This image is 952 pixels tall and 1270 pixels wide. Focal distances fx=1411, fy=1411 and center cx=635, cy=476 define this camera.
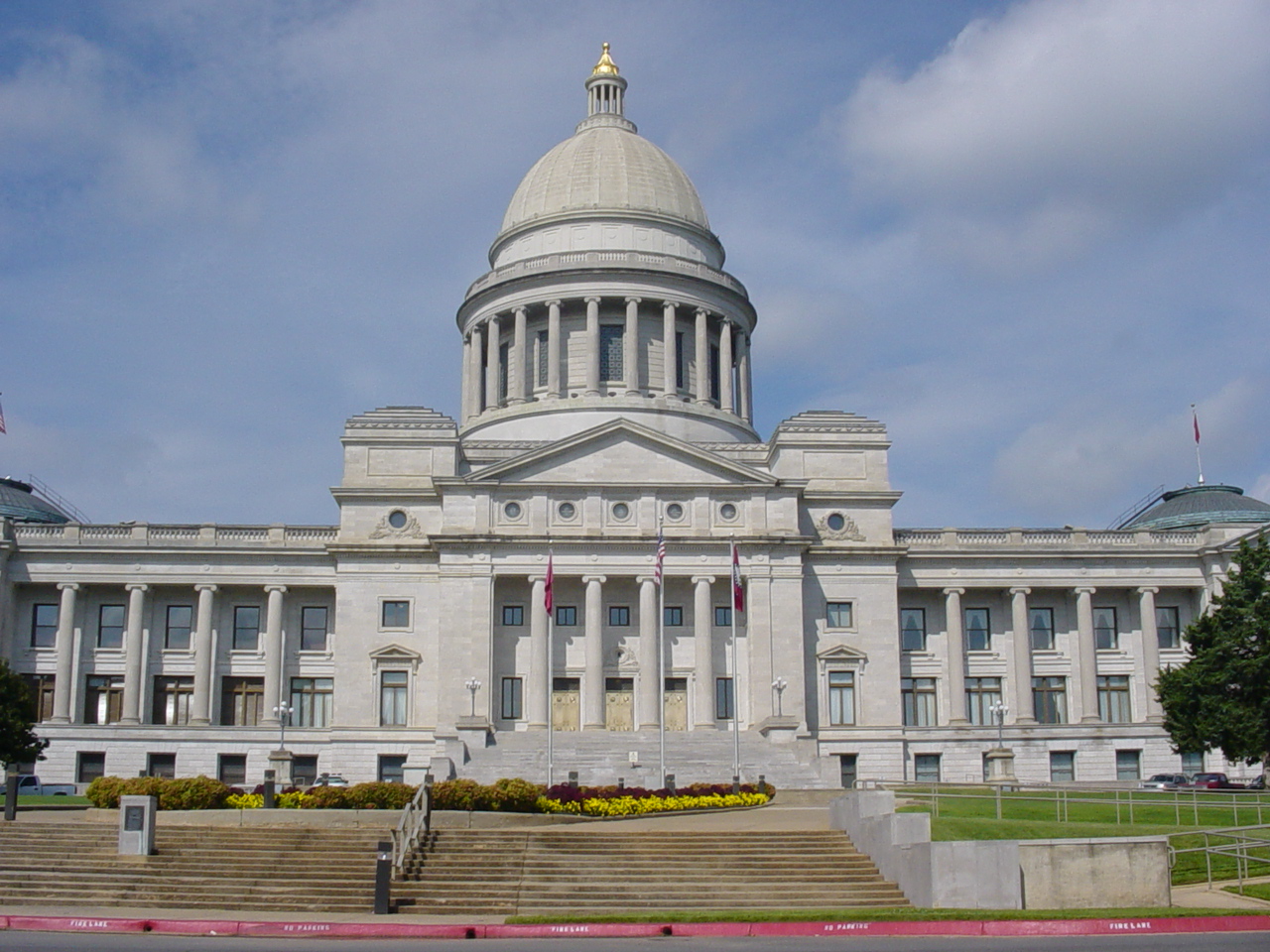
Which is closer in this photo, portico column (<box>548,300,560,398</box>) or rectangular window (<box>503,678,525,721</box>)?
rectangular window (<box>503,678,525,721</box>)

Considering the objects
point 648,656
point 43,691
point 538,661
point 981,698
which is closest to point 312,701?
point 43,691

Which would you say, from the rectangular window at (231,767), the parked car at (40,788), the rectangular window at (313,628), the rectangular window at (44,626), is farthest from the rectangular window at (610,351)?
the parked car at (40,788)

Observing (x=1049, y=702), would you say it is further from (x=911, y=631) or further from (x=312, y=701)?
(x=312, y=701)

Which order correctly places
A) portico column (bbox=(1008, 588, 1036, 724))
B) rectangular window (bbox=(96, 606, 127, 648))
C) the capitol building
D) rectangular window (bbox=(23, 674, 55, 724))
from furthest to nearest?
rectangular window (bbox=(96, 606, 127, 648)), portico column (bbox=(1008, 588, 1036, 724)), rectangular window (bbox=(23, 674, 55, 724)), the capitol building

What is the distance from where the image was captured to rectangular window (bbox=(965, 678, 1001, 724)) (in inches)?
2721

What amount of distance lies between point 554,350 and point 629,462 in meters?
14.4

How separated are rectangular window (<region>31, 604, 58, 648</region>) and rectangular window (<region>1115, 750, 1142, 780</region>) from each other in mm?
51463

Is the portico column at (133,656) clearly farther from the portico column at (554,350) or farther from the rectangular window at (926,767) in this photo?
the rectangular window at (926,767)

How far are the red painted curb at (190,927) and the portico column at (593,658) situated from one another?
1377 inches

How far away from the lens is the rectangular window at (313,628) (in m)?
69.0

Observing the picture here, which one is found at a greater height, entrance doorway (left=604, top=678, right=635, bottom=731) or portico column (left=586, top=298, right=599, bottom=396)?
portico column (left=586, top=298, right=599, bottom=396)

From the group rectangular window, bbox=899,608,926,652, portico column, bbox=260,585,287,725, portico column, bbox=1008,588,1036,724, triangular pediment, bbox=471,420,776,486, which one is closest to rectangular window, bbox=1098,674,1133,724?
portico column, bbox=1008,588,1036,724

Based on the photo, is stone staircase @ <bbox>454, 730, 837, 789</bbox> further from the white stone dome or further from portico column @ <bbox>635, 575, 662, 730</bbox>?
the white stone dome

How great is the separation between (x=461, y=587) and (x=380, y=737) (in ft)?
25.4
